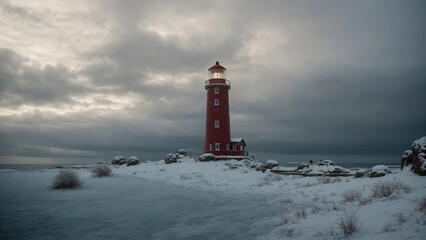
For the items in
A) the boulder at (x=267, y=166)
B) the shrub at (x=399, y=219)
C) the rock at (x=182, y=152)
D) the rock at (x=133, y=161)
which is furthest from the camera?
the rock at (x=182, y=152)

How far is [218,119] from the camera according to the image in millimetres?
47125

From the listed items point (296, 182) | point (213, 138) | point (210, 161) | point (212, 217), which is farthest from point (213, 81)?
point (212, 217)

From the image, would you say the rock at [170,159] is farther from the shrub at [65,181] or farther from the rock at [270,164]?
the shrub at [65,181]

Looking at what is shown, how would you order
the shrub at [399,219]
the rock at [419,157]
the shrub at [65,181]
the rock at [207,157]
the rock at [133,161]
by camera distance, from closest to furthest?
the shrub at [399,219] < the rock at [419,157] < the shrub at [65,181] < the rock at [207,157] < the rock at [133,161]

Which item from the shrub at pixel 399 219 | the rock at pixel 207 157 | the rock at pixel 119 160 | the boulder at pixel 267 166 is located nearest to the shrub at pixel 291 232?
the shrub at pixel 399 219

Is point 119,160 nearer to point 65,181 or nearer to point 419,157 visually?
point 65,181

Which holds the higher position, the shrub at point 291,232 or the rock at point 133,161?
the rock at point 133,161

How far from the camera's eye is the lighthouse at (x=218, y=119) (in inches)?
1854

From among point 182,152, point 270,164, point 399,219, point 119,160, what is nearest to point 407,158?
point 399,219

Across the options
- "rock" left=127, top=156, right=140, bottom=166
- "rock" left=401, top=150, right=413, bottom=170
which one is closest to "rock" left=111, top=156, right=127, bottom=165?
"rock" left=127, top=156, right=140, bottom=166

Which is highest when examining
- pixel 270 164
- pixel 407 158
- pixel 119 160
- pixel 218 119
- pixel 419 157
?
pixel 218 119

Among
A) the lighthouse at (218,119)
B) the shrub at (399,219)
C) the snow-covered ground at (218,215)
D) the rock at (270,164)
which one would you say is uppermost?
the lighthouse at (218,119)

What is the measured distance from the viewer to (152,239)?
346 inches

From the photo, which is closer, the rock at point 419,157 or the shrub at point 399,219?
the shrub at point 399,219
